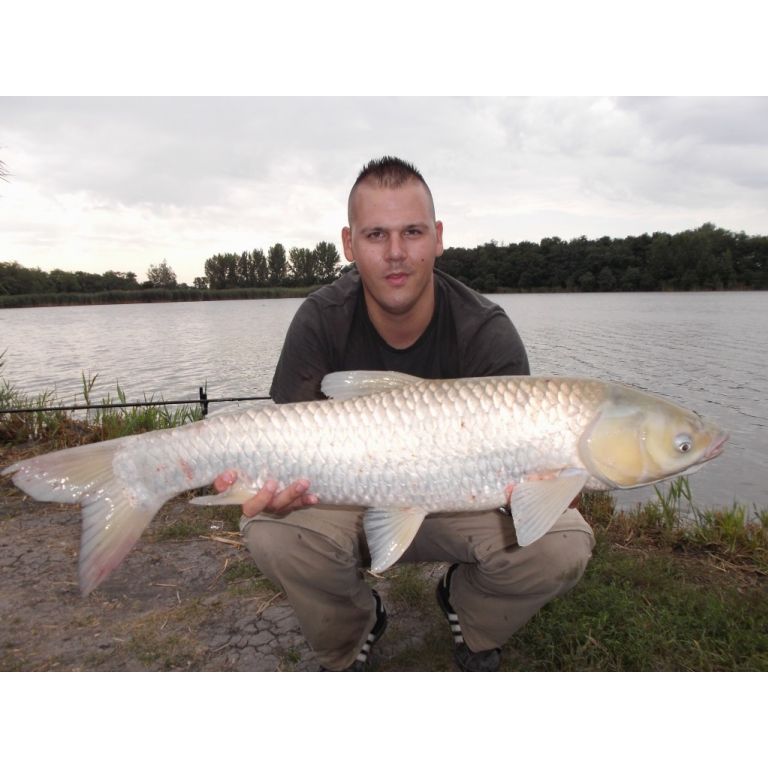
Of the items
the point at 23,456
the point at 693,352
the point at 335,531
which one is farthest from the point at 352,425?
the point at 693,352

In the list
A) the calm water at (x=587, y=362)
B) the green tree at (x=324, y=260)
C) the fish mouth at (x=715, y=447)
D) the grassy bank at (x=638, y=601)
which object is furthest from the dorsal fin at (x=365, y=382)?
the green tree at (x=324, y=260)

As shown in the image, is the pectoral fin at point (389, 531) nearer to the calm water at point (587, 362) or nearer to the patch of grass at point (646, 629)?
the patch of grass at point (646, 629)

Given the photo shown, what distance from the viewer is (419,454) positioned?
175cm

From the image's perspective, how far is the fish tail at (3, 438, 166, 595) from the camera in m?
1.67

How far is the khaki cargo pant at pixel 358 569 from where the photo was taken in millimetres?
1932

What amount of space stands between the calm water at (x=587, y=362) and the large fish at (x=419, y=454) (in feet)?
7.81

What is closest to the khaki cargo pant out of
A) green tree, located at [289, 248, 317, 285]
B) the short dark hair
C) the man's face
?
the man's face

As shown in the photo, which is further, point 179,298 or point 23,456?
point 179,298

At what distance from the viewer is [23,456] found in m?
4.30

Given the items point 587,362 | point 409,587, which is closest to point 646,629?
point 409,587

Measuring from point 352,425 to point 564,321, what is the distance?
1890cm

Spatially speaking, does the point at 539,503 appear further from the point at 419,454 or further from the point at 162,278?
the point at 162,278

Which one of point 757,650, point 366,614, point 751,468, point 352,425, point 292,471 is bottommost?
point 751,468

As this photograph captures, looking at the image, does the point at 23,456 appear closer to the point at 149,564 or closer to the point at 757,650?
the point at 149,564
